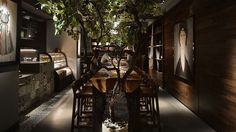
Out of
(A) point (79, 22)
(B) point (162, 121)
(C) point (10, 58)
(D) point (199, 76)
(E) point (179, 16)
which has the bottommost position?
(B) point (162, 121)

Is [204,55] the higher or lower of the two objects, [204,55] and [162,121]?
the higher

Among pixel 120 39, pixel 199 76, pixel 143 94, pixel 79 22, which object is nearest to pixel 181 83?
pixel 199 76

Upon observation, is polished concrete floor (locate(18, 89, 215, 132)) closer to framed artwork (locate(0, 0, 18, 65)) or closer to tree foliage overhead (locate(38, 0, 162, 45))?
framed artwork (locate(0, 0, 18, 65))

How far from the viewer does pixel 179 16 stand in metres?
7.50

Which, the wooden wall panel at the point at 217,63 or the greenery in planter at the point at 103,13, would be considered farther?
the wooden wall panel at the point at 217,63

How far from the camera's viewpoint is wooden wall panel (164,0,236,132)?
13.2 ft

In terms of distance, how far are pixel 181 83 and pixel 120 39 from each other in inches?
174

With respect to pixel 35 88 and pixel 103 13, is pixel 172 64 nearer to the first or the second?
pixel 35 88

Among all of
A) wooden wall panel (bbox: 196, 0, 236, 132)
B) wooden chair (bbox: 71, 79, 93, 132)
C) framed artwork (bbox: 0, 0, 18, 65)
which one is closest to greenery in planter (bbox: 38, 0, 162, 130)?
wooden chair (bbox: 71, 79, 93, 132)

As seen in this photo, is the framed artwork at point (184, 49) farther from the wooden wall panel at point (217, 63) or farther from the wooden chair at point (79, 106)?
the wooden chair at point (79, 106)

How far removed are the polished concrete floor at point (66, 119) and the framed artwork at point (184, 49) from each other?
872 millimetres

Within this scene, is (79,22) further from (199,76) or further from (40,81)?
(40,81)

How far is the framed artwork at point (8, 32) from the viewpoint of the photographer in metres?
4.05

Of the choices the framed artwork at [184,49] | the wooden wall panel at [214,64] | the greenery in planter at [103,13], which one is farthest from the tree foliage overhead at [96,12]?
the framed artwork at [184,49]
